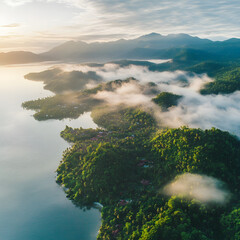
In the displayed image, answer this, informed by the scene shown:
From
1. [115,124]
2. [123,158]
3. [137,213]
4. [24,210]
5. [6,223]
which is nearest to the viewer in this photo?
[137,213]

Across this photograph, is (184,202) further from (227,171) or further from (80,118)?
(80,118)

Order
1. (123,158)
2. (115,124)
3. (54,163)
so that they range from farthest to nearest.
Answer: (115,124)
(54,163)
(123,158)

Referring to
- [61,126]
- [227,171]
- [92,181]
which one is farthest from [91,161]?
[61,126]

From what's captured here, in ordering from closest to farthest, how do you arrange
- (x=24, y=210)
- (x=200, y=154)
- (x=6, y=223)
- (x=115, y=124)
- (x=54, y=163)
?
(x=6, y=223)
(x=24, y=210)
(x=200, y=154)
(x=54, y=163)
(x=115, y=124)

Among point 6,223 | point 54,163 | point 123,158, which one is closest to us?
point 6,223

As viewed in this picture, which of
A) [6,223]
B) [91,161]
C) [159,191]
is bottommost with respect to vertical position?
[6,223]

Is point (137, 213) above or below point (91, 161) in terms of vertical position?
below

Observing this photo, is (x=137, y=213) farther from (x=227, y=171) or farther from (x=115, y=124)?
(x=115, y=124)

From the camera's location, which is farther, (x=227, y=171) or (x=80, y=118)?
(x=80, y=118)

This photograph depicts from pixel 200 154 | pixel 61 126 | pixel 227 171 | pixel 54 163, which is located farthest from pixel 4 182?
pixel 227 171
